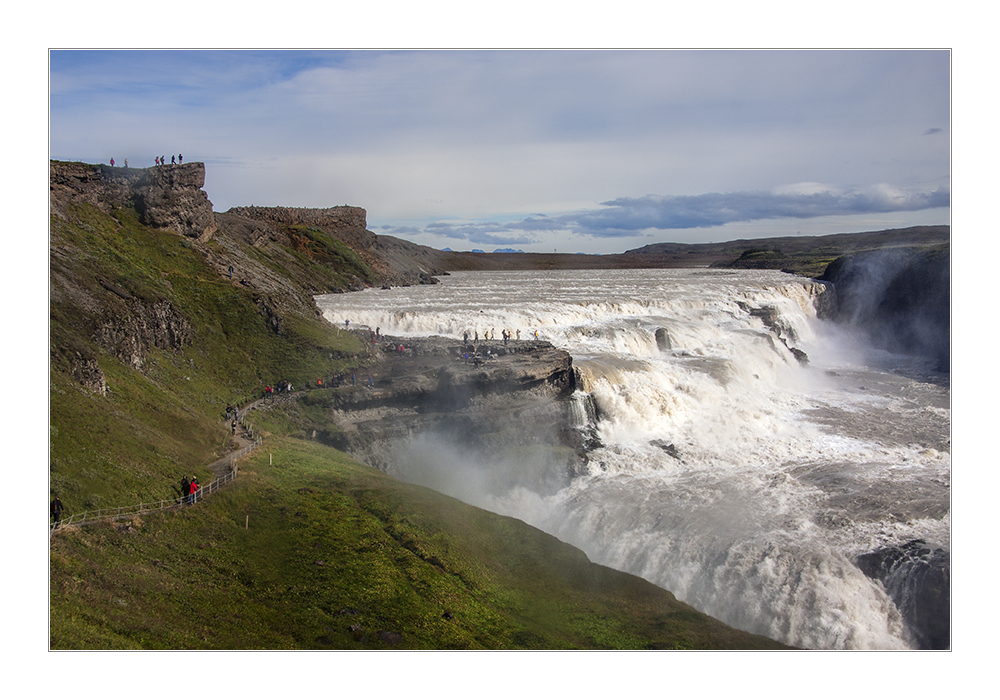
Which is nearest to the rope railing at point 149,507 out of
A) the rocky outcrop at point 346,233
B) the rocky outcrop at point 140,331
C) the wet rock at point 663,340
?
the rocky outcrop at point 140,331

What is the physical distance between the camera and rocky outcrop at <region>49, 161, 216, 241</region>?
43.8 metres

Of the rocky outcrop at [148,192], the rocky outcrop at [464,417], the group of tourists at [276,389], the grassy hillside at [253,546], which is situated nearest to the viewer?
the grassy hillside at [253,546]

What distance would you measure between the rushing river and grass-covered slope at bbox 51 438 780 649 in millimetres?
3570

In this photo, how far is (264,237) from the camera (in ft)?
280

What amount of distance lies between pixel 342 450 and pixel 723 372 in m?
29.2

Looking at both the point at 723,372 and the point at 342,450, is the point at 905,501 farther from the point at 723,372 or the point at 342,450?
the point at 342,450

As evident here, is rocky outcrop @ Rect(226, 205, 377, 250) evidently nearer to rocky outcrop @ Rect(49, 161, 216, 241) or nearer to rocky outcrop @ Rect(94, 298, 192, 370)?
rocky outcrop @ Rect(49, 161, 216, 241)

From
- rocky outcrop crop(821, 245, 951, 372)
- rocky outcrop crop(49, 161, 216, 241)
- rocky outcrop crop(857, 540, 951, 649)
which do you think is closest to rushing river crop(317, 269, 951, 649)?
rocky outcrop crop(857, 540, 951, 649)

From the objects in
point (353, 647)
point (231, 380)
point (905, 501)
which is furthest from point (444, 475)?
point (905, 501)

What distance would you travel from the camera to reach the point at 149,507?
20.3m

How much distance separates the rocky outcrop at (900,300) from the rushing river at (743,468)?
10.7ft

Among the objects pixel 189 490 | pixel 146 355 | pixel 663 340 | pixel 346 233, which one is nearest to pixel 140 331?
pixel 146 355

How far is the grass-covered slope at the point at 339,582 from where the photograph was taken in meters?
15.7

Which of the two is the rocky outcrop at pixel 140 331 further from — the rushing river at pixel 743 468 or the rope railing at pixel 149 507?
the rushing river at pixel 743 468
